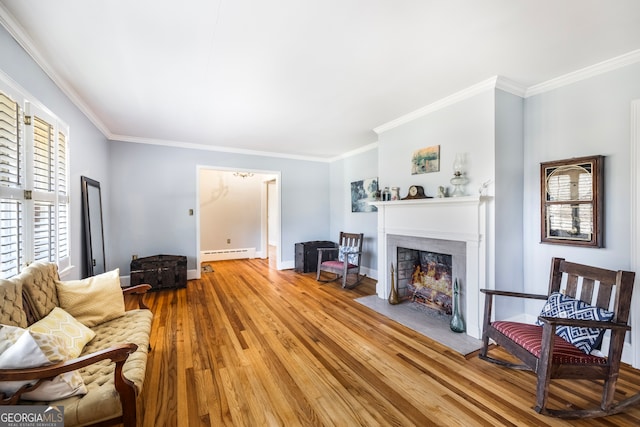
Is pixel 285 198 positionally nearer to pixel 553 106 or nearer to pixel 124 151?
pixel 124 151

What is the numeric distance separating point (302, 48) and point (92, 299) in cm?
257

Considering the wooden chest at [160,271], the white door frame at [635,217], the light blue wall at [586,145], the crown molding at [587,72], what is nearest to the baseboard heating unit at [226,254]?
the wooden chest at [160,271]

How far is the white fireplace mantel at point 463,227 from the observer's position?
2660 millimetres

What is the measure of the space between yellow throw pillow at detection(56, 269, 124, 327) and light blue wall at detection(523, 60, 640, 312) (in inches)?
156

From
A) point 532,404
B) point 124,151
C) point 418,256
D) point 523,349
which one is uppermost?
point 124,151

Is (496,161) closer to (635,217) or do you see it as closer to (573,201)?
(573,201)

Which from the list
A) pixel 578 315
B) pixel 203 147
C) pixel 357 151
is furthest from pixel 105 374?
pixel 357 151

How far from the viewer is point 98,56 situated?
218cm

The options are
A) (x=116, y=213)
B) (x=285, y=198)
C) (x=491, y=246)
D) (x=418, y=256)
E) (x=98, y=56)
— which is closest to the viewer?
(x=98, y=56)

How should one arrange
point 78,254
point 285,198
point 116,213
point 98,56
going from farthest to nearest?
1. point 285,198
2. point 116,213
3. point 78,254
4. point 98,56

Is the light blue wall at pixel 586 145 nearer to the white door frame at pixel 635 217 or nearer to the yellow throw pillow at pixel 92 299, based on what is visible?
the white door frame at pixel 635 217

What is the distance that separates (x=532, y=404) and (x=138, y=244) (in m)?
5.40

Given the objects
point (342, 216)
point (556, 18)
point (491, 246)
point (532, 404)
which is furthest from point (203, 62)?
point (342, 216)

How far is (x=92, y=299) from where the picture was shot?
209cm
